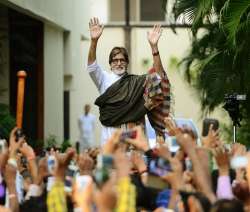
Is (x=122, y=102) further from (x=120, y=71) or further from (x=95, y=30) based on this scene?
(x=95, y=30)

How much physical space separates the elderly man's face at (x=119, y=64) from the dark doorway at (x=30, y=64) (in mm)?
12150

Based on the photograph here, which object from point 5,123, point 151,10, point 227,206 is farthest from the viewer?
point 151,10

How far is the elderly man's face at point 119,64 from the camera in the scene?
28.8 ft

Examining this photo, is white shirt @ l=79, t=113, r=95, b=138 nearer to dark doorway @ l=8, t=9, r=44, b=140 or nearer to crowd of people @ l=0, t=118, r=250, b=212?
dark doorway @ l=8, t=9, r=44, b=140

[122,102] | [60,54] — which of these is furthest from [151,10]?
[122,102]

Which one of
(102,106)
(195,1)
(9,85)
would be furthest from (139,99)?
(9,85)

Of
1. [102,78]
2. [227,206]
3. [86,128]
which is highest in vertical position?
[102,78]

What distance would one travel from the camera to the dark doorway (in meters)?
20.9

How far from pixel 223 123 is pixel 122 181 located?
20.4m

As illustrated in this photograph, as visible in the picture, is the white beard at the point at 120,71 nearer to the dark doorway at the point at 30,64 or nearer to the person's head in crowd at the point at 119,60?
the person's head in crowd at the point at 119,60

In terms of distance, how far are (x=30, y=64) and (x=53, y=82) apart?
147 centimetres

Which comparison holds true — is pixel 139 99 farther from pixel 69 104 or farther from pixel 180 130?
pixel 69 104

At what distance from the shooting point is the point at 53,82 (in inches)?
893

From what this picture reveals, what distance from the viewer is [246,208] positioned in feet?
18.3
